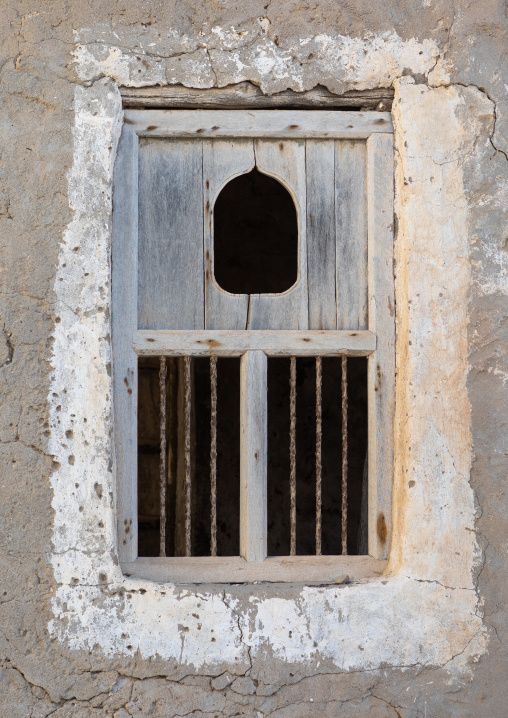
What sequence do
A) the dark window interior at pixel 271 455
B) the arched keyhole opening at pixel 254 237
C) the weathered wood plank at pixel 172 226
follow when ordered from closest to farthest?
the weathered wood plank at pixel 172 226
the dark window interior at pixel 271 455
the arched keyhole opening at pixel 254 237

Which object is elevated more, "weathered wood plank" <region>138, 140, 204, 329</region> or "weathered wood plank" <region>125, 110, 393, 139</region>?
"weathered wood plank" <region>125, 110, 393, 139</region>

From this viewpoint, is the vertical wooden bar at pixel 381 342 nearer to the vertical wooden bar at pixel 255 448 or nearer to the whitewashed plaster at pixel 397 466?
the whitewashed plaster at pixel 397 466

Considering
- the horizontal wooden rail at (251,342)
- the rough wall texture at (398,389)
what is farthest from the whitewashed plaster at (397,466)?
the horizontal wooden rail at (251,342)

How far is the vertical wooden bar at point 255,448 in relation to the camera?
2570 mm

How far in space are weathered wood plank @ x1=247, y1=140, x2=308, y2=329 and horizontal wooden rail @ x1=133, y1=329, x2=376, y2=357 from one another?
54 mm

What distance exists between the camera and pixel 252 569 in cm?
255

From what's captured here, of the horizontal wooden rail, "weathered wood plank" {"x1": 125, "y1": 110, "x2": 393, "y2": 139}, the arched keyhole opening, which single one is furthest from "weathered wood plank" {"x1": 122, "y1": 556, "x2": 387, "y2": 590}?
the arched keyhole opening

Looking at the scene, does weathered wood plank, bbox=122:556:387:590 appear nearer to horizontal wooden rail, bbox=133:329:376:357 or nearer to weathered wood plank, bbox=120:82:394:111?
horizontal wooden rail, bbox=133:329:376:357

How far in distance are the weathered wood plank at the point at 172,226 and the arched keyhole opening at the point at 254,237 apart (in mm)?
2304

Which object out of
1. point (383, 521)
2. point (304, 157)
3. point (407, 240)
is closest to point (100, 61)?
point (304, 157)

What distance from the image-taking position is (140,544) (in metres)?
5.00

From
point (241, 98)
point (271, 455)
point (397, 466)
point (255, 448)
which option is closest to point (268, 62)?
point (241, 98)

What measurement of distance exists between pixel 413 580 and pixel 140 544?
2858 millimetres

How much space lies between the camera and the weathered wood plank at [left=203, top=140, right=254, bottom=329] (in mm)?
2629
